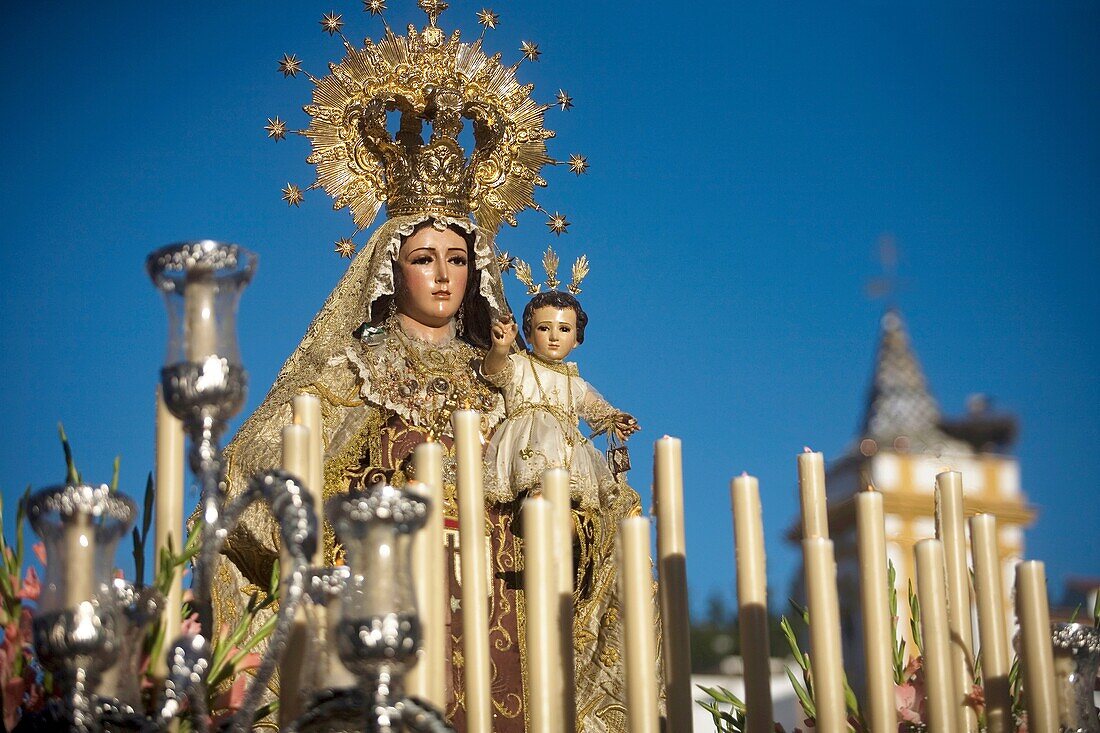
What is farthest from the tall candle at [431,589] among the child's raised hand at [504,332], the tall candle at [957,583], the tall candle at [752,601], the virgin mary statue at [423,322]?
the child's raised hand at [504,332]

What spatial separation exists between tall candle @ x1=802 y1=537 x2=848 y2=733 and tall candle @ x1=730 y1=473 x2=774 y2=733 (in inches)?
3.0

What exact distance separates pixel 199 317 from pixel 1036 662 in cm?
129

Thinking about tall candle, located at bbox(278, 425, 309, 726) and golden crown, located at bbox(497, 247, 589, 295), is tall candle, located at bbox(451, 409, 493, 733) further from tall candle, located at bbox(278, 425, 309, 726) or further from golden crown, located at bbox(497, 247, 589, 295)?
golden crown, located at bbox(497, 247, 589, 295)

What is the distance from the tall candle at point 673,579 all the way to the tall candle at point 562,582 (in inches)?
5.7

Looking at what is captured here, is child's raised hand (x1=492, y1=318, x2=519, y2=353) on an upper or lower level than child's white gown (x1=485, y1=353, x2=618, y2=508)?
upper

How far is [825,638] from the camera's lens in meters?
2.41

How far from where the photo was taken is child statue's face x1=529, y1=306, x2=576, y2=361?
4.21m

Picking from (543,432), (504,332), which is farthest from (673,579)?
(504,332)

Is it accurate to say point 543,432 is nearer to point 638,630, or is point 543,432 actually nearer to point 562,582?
point 562,582

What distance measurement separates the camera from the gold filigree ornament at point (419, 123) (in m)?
4.62

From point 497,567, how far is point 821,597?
183 cm

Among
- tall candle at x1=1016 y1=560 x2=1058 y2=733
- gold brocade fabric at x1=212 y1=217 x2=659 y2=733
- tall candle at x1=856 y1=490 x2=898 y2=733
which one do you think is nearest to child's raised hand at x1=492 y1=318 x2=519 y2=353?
gold brocade fabric at x1=212 y1=217 x2=659 y2=733

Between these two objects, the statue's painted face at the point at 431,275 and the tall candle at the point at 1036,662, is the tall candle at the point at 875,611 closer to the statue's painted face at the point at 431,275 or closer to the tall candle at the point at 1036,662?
the tall candle at the point at 1036,662

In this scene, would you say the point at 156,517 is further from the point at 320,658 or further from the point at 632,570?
the point at 632,570
